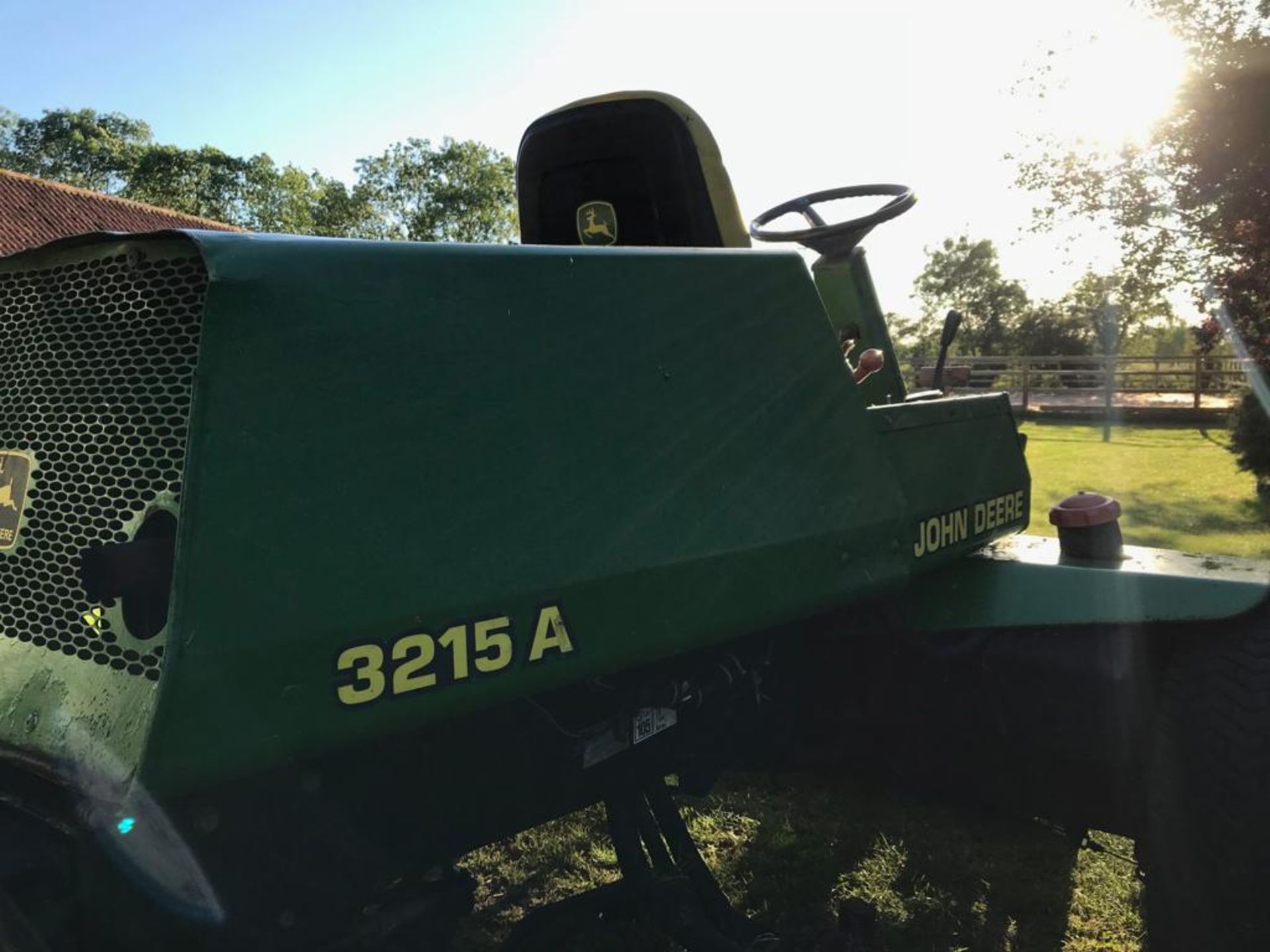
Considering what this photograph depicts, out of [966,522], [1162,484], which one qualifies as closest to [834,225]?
[966,522]

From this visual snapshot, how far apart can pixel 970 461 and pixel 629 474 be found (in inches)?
52.6

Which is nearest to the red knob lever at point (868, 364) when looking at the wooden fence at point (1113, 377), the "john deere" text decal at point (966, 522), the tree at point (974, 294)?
the "john deere" text decal at point (966, 522)

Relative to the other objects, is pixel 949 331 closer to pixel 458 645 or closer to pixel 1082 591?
pixel 1082 591

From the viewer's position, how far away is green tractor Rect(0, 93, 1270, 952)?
45.9 inches

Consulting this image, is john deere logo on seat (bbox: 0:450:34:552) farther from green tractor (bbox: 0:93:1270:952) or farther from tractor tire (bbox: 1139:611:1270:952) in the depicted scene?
tractor tire (bbox: 1139:611:1270:952)

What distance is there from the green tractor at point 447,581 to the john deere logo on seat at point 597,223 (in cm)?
11

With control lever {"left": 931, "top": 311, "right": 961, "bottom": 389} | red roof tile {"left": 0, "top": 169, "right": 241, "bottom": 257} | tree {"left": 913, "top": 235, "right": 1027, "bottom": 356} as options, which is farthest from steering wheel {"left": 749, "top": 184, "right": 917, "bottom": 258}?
tree {"left": 913, "top": 235, "right": 1027, "bottom": 356}

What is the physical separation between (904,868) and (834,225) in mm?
1878

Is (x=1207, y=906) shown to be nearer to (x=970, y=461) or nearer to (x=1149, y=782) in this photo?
(x=1149, y=782)

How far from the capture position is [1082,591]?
2281 mm

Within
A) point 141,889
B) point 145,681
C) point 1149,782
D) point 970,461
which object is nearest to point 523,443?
point 145,681

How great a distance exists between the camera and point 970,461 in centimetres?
254

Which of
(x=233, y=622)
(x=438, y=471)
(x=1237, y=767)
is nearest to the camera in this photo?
(x=233, y=622)

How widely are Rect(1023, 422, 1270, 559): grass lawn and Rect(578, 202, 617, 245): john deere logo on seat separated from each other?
148 inches
